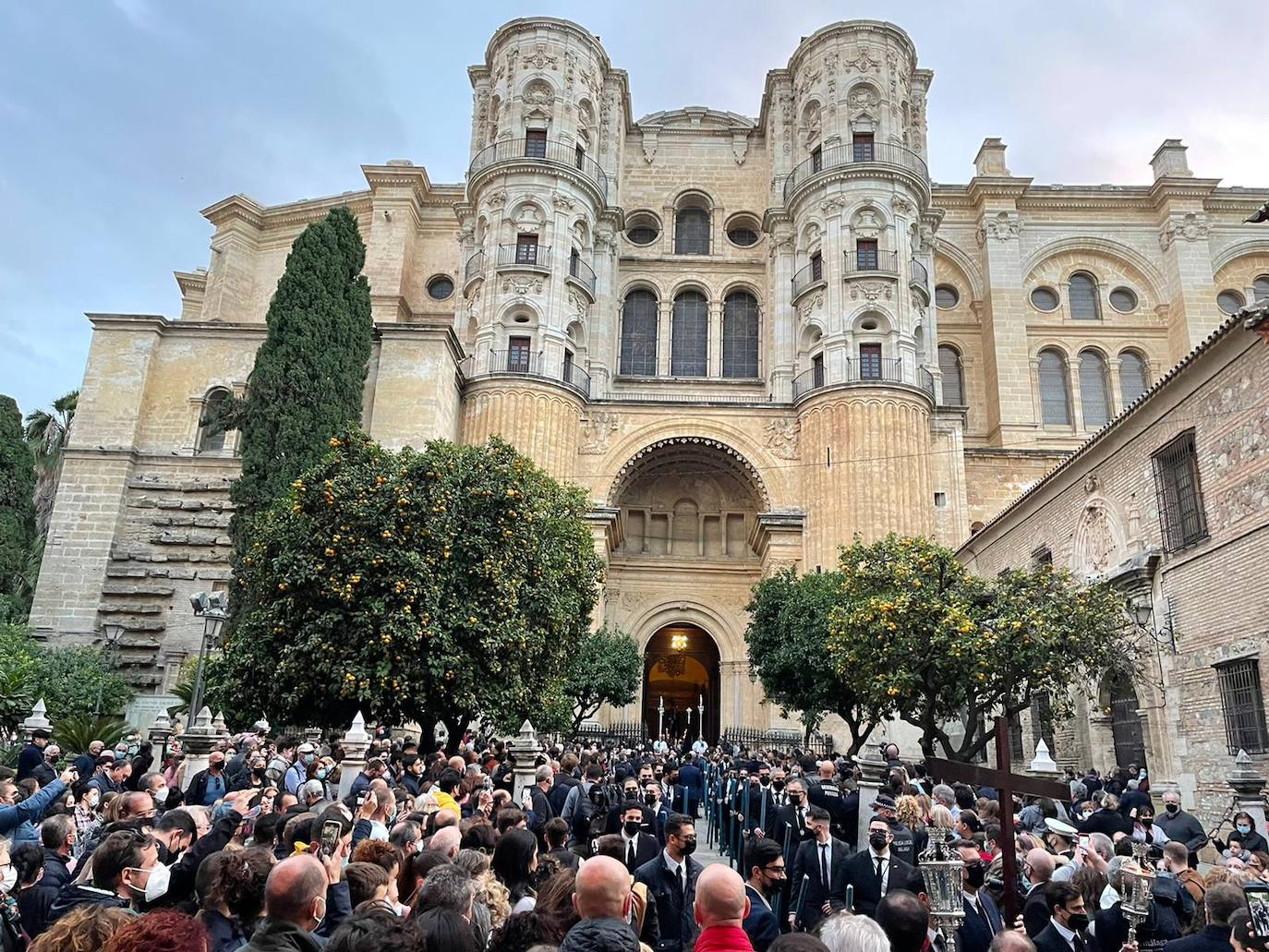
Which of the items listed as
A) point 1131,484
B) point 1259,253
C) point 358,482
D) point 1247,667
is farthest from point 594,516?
point 1259,253

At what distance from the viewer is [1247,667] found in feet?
44.3

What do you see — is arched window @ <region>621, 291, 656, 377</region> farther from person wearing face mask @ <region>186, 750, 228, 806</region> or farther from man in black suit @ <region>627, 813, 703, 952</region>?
man in black suit @ <region>627, 813, 703, 952</region>

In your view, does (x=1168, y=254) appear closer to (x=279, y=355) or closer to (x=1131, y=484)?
(x=1131, y=484)

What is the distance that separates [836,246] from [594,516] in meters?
12.5

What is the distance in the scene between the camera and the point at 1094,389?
1481 inches

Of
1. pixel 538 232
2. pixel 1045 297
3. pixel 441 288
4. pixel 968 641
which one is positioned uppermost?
pixel 1045 297

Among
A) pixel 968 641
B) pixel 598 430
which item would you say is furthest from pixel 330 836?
pixel 598 430

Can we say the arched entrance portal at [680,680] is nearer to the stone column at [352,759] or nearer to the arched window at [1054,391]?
the arched window at [1054,391]

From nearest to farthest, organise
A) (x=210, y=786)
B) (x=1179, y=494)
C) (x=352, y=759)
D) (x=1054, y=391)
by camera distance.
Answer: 1. (x=210, y=786)
2. (x=352, y=759)
3. (x=1179, y=494)
4. (x=1054, y=391)

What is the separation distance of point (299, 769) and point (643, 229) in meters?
30.3

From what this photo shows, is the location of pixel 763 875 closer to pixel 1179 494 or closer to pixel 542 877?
pixel 542 877

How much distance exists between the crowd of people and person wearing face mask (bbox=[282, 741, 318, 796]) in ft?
1.93

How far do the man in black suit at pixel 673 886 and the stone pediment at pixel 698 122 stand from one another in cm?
3644

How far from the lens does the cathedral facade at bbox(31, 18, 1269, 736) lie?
2772 cm
